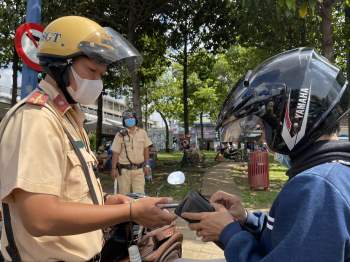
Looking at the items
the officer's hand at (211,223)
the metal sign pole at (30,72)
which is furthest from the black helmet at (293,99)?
the metal sign pole at (30,72)

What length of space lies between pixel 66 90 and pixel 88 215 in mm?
651

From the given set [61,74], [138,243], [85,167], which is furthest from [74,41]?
[138,243]

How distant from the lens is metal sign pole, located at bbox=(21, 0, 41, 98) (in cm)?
511

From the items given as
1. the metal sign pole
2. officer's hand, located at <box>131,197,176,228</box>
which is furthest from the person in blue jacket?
the metal sign pole

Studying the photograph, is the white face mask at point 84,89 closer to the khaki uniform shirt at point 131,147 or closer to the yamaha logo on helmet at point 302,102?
the yamaha logo on helmet at point 302,102

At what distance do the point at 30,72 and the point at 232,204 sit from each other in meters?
3.62

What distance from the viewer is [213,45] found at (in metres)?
18.0

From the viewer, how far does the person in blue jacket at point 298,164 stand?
138 centimetres

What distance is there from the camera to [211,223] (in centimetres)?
177

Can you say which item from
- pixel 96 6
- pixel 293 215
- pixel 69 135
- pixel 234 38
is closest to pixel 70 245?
pixel 69 135

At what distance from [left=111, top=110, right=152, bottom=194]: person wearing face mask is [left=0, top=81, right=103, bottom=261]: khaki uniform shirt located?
6.00m

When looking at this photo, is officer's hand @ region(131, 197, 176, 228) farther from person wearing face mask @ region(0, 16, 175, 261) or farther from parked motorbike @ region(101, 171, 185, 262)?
parked motorbike @ region(101, 171, 185, 262)

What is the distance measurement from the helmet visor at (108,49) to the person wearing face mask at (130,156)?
5.78 metres

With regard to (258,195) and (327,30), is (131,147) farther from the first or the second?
(327,30)
